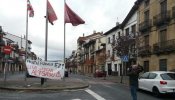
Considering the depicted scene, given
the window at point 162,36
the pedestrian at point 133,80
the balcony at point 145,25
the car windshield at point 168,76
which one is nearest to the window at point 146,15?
the balcony at point 145,25

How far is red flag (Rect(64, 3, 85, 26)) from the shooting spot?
2411 cm

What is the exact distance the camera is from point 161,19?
37.1 meters

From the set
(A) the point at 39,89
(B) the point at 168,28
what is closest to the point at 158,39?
(B) the point at 168,28

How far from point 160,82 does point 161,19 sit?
782 inches

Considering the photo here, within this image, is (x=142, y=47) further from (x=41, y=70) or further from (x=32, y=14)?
(x=41, y=70)

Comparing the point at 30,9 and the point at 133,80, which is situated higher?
the point at 30,9

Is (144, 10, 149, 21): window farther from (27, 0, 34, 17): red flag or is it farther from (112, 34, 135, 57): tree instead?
(27, 0, 34, 17): red flag

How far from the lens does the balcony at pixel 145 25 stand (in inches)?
1622

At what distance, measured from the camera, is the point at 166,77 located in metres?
18.7

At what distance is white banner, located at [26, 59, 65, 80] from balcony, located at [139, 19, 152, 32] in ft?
69.4

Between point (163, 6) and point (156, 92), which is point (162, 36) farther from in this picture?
point (156, 92)

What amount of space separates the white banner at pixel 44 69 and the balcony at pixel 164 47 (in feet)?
52.1

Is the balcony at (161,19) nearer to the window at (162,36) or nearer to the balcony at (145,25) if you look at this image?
the window at (162,36)

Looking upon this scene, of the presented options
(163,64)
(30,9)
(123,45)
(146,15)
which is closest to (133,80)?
(30,9)
